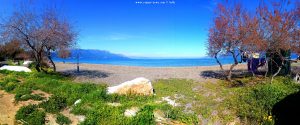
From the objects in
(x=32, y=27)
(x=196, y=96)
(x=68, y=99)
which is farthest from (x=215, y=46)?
(x=32, y=27)

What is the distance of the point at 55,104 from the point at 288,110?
887 cm

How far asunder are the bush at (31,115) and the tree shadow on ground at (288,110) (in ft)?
27.1

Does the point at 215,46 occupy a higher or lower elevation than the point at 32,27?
lower

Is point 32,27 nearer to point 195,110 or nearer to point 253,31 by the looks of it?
point 195,110

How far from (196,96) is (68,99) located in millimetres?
6139

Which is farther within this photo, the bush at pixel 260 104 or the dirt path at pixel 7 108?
the dirt path at pixel 7 108

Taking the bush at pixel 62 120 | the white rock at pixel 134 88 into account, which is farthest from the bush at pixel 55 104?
the white rock at pixel 134 88

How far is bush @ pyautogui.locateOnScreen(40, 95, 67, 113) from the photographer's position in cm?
995

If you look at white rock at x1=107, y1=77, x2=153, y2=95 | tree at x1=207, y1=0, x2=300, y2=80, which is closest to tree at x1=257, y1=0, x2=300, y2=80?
tree at x1=207, y1=0, x2=300, y2=80

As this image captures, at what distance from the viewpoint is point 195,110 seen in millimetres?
10016

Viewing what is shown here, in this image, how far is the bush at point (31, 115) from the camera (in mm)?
8828

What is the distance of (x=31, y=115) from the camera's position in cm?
920

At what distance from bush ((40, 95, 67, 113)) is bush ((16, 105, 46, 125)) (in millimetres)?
401

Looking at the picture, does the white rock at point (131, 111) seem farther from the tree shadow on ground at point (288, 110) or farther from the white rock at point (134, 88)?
the tree shadow on ground at point (288, 110)
